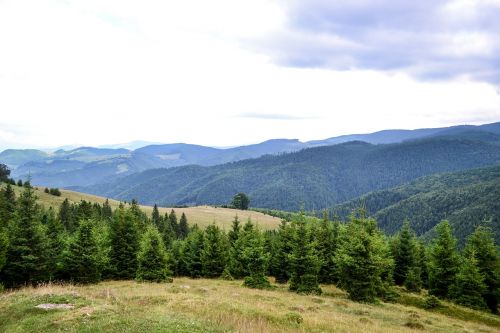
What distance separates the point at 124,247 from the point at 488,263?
147 feet

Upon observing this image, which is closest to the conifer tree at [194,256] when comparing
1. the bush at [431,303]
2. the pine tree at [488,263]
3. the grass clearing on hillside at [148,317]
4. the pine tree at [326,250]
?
the pine tree at [326,250]

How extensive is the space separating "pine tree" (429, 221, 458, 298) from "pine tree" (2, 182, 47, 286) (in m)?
44.9

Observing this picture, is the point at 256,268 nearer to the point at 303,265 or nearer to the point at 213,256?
the point at 303,265

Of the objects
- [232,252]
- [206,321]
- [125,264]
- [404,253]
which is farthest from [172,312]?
[404,253]

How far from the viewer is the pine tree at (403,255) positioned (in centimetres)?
5278

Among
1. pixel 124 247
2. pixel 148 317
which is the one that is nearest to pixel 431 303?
pixel 148 317

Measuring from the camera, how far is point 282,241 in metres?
46.5

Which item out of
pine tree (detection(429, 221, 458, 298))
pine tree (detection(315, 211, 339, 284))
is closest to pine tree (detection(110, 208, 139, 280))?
pine tree (detection(315, 211, 339, 284))

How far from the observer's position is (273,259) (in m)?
51.0

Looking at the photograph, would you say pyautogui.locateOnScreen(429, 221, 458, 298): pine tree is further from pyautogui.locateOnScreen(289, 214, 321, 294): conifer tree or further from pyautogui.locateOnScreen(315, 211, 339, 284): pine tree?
pyautogui.locateOnScreen(289, 214, 321, 294): conifer tree

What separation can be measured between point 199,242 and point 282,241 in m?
14.2

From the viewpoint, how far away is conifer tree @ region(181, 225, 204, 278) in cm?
5325

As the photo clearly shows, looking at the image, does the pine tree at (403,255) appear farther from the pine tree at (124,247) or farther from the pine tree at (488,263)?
the pine tree at (124,247)

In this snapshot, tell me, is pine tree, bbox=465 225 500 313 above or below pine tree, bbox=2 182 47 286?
below
